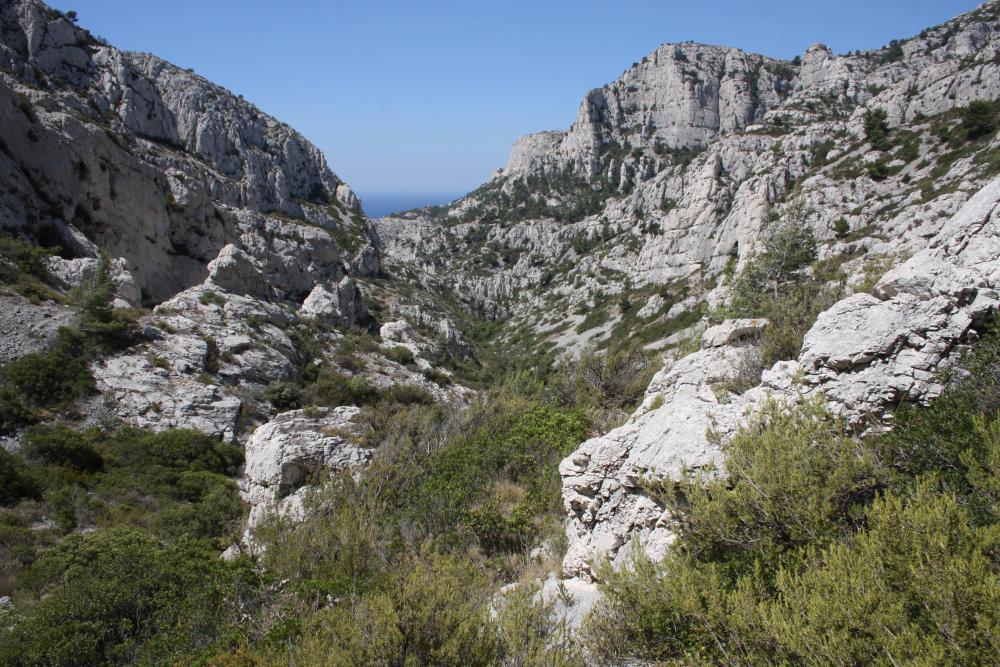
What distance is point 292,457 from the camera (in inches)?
492

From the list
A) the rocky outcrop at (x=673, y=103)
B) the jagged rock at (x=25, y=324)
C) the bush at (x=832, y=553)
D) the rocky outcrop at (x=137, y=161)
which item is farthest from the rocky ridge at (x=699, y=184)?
the jagged rock at (x=25, y=324)

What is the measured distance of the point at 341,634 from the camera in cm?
506

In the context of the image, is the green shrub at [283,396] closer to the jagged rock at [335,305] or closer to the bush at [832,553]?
the jagged rock at [335,305]

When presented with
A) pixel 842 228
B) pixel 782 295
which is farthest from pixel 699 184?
pixel 782 295

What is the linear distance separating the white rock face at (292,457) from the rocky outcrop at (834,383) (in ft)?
22.2

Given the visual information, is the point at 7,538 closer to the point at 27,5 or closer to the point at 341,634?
the point at 341,634

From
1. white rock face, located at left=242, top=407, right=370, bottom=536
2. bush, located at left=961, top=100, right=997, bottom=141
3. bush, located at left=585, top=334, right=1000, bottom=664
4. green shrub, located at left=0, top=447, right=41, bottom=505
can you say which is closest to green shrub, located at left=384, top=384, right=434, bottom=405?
white rock face, located at left=242, top=407, right=370, bottom=536

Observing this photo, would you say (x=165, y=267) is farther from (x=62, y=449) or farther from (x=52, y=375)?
(x=62, y=449)

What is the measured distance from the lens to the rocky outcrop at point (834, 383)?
6277mm

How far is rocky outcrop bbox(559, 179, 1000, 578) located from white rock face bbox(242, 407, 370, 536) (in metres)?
6.76

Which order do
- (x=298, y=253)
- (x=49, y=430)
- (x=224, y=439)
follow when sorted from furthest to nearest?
(x=298, y=253) → (x=224, y=439) → (x=49, y=430)

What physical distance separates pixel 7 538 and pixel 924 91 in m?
84.6

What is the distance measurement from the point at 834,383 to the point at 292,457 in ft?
38.3

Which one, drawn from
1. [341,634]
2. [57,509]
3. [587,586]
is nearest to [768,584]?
[587,586]
